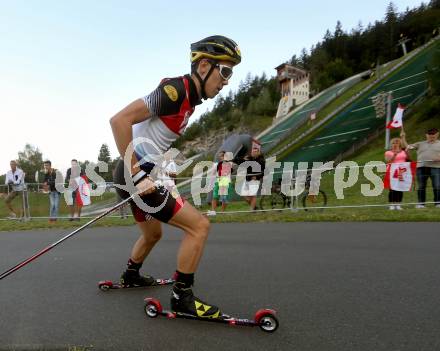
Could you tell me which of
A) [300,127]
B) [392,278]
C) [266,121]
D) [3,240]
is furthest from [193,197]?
[266,121]

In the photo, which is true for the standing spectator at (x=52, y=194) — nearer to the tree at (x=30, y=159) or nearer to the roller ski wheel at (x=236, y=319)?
the roller ski wheel at (x=236, y=319)

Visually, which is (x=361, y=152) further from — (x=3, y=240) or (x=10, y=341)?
(x=10, y=341)

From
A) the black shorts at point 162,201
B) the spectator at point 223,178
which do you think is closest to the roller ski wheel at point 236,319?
the black shorts at point 162,201

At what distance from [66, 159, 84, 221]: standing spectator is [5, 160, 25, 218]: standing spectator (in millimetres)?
1407

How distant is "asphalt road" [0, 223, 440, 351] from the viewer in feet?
7.69

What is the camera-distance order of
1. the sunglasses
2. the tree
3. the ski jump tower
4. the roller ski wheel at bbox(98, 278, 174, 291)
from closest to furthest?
the sunglasses → the roller ski wheel at bbox(98, 278, 174, 291) → the ski jump tower → the tree

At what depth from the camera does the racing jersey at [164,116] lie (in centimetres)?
259

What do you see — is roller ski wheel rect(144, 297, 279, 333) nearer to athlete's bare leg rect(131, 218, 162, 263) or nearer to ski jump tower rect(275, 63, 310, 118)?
athlete's bare leg rect(131, 218, 162, 263)

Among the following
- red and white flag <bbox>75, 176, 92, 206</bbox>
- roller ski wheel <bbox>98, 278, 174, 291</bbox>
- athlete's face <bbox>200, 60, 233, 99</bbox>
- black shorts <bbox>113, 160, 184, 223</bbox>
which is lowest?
roller ski wheel <bbox>98, 278, 174, 291</bbox>

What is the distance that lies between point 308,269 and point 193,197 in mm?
6775

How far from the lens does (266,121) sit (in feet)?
314

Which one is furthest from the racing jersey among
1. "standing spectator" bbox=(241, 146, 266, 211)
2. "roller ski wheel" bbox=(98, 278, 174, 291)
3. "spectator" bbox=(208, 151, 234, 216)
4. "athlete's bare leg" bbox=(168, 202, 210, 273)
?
"spectator" bbox=(208, 151, 234, 216)

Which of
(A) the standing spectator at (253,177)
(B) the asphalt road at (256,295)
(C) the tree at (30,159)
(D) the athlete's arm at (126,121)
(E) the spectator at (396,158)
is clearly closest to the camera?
(B) the asphalt road at (256,295)

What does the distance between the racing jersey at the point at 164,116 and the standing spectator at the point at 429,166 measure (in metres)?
7.21
